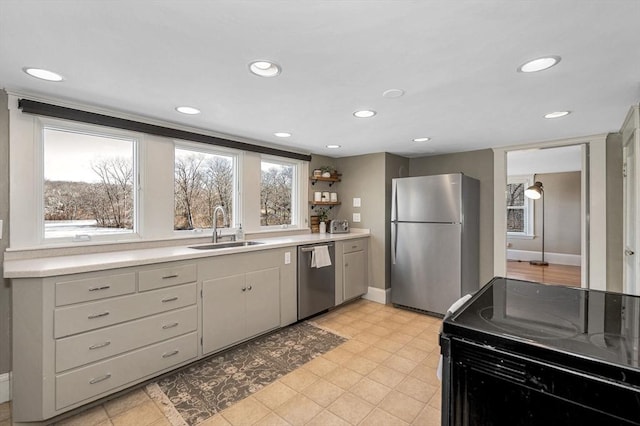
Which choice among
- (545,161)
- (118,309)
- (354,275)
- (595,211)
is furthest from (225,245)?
(545,161)

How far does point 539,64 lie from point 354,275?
9.66 feet

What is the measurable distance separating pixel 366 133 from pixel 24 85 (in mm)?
2686

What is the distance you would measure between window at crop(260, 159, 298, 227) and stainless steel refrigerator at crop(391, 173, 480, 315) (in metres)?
1.39

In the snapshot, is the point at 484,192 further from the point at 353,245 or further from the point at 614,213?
the point at 353,245

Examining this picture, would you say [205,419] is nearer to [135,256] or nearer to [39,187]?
[135,256]

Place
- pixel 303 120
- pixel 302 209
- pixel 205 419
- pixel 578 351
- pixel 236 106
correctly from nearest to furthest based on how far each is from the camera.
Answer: pixel 578 351 < pixel 205 419 < pixel 236 106 < pixel 303 120 < pixel 302 209

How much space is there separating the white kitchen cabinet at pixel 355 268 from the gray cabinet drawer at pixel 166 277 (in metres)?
1.98

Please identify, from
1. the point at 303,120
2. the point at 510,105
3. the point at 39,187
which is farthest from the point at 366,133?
the point at 39,187

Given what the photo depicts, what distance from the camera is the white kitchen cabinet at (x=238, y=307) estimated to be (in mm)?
2430

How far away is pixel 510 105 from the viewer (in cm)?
224

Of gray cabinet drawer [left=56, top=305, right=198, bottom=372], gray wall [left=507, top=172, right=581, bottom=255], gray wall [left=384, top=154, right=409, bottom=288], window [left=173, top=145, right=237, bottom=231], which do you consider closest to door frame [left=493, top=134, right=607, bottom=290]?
gray wall [left=384, top=154, right=409, bottom=288]

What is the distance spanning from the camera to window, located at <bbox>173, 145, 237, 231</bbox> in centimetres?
296

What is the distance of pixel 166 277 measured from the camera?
2.18 meters

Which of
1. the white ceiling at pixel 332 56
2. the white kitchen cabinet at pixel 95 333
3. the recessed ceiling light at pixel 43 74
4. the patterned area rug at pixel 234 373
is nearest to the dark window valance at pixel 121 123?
the white ceiling at pixel 332 56
